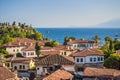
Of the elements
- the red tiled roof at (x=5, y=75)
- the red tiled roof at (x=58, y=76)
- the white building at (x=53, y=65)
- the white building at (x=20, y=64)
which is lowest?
the white building at (x=20, y=64)

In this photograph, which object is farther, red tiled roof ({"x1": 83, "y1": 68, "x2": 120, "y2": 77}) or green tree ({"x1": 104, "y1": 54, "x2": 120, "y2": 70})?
green tree ({"x1": 104, "y1": 54, "x2": 120, "y2": 70})

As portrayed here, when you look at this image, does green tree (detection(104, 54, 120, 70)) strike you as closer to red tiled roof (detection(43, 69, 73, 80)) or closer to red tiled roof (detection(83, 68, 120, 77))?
red tiled roof (detection(83, 68, 120, 77))

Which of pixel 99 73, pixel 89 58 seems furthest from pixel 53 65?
pixel 99 73

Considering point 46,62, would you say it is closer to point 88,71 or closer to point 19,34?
point 88,71

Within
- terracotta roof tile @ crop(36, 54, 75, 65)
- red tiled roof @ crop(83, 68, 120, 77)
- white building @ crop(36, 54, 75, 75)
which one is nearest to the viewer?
red tiled roof @ crop(83, 68, 120, 77)

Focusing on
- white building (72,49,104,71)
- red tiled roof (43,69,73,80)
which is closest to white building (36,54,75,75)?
white building (72,49,104,71)

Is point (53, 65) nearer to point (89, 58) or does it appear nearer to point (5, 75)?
point (89, 58)

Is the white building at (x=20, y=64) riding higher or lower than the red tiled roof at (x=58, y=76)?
lower

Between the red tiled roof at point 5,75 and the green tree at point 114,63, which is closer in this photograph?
the red tiled roof at point 5,75

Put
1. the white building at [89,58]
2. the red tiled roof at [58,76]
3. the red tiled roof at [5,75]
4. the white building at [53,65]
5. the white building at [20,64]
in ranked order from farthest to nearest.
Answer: the white building at [89,58] < the white building at [20,64] < the white building at [53,65] < the red tiled roof at [58,76] < the red tiled roof at [5,75]

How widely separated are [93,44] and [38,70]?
47736mm

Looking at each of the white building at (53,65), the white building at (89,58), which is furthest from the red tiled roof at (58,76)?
the white building at (89,58)

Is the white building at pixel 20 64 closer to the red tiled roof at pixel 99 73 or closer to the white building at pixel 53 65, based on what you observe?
the white building at pixel 53 65

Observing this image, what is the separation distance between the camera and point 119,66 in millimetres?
57500
